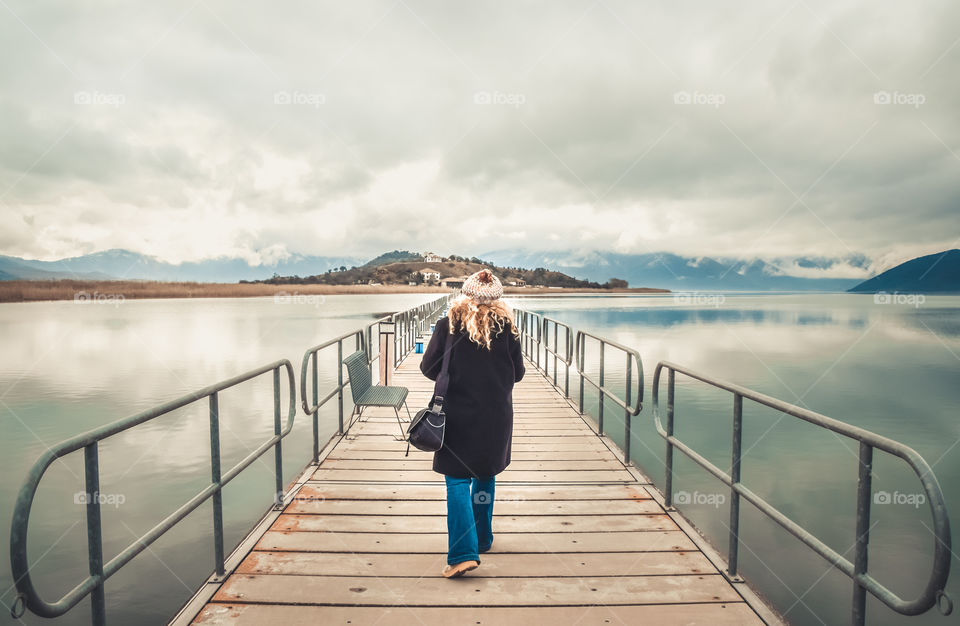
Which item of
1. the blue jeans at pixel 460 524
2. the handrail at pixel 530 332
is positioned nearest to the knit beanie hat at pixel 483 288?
the blue jeans at pixel 460 524

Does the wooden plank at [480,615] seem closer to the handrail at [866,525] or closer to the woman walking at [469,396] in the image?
the woman walking at [469,396]

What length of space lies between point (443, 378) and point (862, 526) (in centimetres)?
201

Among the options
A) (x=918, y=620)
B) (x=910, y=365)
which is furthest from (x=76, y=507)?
(x=910, y=365)

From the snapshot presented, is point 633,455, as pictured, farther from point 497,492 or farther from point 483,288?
point 483,288

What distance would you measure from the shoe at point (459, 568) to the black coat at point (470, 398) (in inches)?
19.1

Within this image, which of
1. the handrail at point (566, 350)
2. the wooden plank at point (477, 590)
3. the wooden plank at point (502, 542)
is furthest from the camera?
the handrail at point (566, 350)

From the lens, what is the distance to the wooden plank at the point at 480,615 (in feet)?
8.74

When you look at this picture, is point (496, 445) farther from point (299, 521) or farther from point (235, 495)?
point (235, 495)

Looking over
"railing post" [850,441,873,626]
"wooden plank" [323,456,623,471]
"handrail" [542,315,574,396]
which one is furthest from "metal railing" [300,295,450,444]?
"railing post" [850,441,873,626]

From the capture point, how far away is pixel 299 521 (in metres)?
3.83

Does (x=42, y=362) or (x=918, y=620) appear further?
(x=42, y=362)

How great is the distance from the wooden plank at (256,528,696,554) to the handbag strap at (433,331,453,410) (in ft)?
3.67

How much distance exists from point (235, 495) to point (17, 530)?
7242 millimetres

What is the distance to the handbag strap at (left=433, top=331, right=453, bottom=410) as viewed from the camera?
2.94 m
